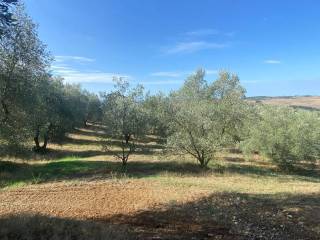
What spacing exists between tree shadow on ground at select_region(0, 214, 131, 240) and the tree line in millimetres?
7968

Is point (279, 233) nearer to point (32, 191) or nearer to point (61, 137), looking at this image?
point (32, 191)

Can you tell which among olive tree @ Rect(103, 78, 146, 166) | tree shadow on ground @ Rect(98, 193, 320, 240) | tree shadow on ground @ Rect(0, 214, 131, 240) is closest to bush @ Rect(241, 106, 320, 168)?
olive tree @ Rect(103, 78, 146, 166)

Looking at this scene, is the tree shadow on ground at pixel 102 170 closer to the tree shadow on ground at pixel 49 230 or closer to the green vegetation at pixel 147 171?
the green vegetation at pixel 147 171

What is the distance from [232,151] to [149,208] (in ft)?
122

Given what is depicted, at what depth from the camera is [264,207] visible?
12930 mm

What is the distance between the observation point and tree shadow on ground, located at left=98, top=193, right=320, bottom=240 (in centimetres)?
930

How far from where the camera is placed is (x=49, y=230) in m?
7.12

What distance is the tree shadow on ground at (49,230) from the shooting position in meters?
6.69

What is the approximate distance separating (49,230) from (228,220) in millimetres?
6094

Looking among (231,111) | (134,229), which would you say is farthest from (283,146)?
(134,229)

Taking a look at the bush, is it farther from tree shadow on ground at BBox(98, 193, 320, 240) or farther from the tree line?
tree shadow on ground at BBox(98, 193, 320, 240)

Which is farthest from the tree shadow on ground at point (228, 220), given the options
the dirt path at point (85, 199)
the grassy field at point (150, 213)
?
the dirt path at point (85, 199)

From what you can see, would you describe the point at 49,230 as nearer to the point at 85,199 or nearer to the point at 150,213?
the point at 150,213

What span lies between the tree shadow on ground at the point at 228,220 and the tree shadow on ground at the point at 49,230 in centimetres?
152
